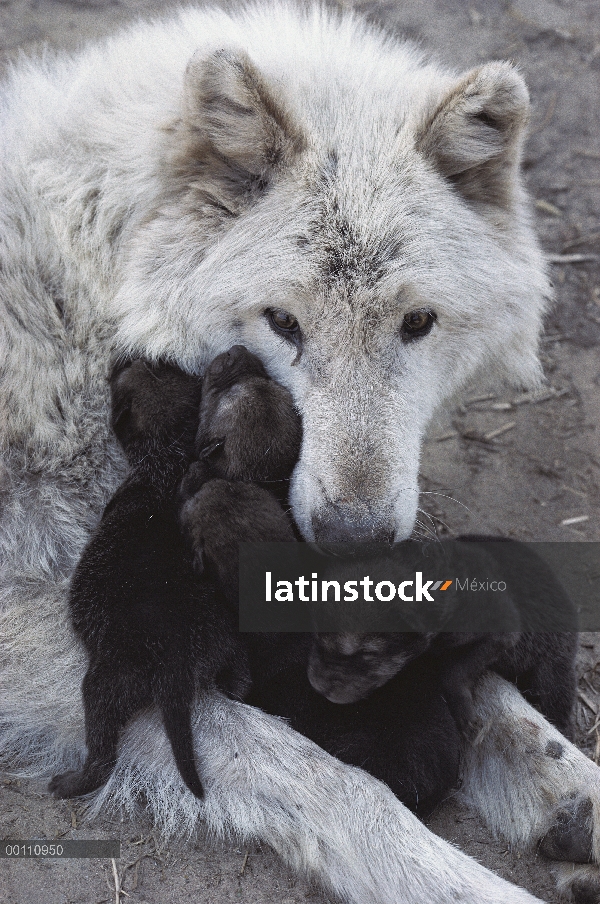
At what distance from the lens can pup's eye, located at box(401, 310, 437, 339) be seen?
3621 mm

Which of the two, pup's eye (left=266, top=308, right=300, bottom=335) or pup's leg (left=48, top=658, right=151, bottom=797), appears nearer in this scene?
pup's leg (left=48, top=658, right=151, bottom=797)

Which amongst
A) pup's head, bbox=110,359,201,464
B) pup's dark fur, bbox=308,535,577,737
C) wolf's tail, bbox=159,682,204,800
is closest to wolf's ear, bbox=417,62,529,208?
pup's head, bbox=110,359,201,464

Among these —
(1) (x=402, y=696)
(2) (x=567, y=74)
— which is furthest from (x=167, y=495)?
(2) (x=567, y=74)

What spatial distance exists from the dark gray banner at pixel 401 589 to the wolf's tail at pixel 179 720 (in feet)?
1.10

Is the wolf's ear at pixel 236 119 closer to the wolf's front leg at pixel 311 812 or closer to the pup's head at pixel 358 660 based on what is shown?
the pup's head at pixel 358 660

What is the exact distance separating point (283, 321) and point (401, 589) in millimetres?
1158

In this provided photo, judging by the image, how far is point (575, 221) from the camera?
664cm

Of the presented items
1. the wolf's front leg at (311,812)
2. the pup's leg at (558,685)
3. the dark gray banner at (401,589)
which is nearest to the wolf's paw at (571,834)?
the wolf's front leg at (311,812)

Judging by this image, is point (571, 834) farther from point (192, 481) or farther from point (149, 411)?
point (149, 411)

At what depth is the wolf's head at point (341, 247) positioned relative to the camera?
3.40 meters

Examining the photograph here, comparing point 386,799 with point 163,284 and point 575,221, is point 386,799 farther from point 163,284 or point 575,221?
point 575,221

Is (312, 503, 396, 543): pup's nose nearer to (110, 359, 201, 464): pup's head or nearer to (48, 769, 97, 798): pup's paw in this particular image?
(110, 359, 201, 464): pup's head

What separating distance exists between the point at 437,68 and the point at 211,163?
152 centimetres

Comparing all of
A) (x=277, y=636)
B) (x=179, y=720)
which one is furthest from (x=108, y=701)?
(x=277, y=636)
